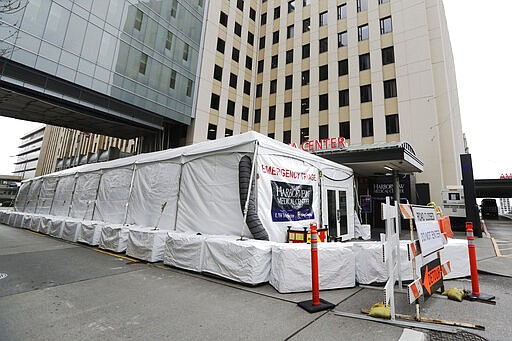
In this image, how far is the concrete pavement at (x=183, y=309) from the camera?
285cm

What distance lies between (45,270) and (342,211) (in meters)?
9.76

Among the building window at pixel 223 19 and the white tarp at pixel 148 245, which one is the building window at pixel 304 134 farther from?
the white tarp at pixel 148 245

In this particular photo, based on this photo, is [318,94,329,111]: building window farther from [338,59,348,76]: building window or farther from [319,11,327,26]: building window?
[319,11,327,26]: building window

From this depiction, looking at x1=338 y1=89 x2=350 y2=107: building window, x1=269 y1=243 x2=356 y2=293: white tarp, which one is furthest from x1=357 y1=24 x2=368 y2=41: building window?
x1=269 y1=243 x2=356 y2=293: white tarp

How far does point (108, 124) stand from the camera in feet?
65.4

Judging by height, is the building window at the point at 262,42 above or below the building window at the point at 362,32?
above

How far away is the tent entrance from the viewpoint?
946 cm

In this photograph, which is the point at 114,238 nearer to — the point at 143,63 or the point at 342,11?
the point at 143,63

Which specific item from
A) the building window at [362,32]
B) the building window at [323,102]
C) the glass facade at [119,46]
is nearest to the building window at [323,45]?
the building window at [362,32]

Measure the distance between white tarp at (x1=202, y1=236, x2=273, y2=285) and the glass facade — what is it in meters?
14.2

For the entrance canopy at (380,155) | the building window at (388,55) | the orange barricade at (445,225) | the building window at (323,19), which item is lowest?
the orange barricade at (445,225)

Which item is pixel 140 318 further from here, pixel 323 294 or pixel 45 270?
pixel 45 270

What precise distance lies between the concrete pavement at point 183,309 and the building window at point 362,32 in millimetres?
21527

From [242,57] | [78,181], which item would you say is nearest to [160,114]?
[78,181]
